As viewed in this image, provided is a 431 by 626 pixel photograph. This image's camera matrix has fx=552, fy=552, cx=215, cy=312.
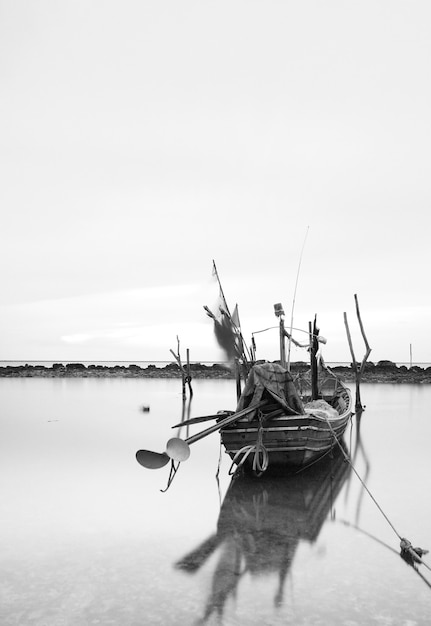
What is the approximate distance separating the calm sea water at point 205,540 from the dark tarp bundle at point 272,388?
4.96 ft

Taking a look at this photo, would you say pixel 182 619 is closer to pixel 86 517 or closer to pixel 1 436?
pixel 86 517

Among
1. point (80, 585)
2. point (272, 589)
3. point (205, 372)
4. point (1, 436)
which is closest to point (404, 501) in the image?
point (272, 589)

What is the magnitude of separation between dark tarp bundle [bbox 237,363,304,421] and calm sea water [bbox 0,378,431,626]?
1511mm

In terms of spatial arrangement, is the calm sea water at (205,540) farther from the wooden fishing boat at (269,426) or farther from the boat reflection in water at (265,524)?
the wooden fishing boat at (269,426)

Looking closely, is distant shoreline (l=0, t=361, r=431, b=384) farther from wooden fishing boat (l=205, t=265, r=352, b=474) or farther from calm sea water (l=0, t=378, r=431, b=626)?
wooden fishing boat (l=205, t=265, r=352, b=474)

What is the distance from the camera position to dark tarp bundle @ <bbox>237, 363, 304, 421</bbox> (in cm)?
1097

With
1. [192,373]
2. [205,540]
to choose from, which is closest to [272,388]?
[205,540]

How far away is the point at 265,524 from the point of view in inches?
319

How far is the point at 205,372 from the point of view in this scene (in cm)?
5925

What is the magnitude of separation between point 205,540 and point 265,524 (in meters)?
1.07

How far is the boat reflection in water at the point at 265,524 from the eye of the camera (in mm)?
6129

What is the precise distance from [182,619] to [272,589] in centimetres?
110

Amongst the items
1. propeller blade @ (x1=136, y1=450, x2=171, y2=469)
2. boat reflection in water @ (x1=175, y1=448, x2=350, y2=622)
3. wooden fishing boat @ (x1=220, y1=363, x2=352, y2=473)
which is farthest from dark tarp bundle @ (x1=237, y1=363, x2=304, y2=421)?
propeller blade @ (x1=136, y1=450, x2=171, y2=469)

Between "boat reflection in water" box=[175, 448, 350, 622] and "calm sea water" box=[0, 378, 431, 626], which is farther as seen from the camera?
"boat reflection in water" box=[175, 448, 350, 622]
